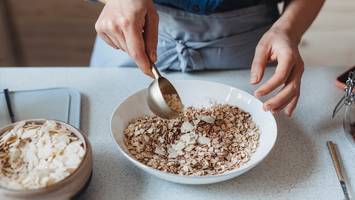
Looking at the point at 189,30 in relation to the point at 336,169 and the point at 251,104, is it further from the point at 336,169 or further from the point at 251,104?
the point at 336,169

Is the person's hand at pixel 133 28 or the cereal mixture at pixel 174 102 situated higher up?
the person's hand at pixel 133 28

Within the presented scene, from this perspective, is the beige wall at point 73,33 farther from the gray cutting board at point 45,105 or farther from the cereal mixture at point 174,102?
the cereal mixture at point 174,102

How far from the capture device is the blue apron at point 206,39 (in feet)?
3.23

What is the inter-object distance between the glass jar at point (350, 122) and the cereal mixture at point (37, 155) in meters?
0.48

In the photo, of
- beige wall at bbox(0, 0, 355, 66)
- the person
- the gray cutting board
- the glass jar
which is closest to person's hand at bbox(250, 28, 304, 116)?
the person

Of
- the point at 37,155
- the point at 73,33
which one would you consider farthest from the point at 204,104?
the point at 73,33

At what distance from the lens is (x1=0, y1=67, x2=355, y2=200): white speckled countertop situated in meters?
0.69

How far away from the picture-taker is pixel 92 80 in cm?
94

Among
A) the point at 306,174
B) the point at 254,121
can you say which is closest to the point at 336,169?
the point at 306,174

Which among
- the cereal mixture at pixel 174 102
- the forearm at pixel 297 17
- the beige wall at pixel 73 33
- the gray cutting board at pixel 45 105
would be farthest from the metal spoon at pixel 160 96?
the beige wall at pixel 73 33

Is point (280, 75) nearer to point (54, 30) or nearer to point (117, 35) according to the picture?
point (117, 35)

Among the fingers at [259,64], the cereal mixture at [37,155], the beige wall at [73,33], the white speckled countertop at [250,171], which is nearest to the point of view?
the cereal mixture at [37,155]

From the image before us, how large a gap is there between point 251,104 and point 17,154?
43 cm

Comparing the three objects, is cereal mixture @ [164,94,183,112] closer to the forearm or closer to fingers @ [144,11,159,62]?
fingers @ [144,11,159,62]
